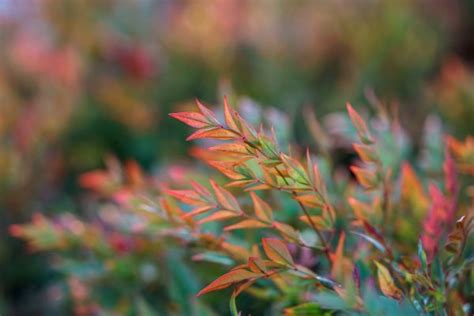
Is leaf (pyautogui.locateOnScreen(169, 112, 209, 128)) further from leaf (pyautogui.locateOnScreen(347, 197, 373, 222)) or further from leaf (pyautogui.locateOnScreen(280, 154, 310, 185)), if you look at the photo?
leaf (pyautogui.locateOnScreen(347, 197, 373, 222))

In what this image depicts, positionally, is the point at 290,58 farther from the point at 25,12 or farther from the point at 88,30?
the point at 25,12

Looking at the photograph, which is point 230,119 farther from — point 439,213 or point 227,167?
point 439,213

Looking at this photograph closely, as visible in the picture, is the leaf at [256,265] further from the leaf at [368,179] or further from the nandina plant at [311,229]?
the leaf at [368,179]

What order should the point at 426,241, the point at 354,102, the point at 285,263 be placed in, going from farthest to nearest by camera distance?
the point at 354,102 → the point at 426,241 → the point at 285,263

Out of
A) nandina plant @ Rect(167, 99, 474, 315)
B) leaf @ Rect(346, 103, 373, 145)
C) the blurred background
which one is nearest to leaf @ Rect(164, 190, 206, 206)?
nandina plant @ Rect(167, 99, 474, 315)

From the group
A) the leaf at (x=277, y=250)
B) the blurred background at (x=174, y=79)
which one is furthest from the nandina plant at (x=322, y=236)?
the blurred background at (x=174, y=79)

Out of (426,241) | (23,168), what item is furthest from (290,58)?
(426,241)
